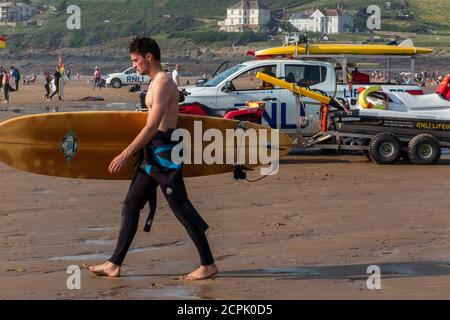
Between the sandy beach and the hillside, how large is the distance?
468ft

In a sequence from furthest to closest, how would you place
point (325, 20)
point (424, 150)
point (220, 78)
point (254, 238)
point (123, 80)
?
point (325, 20) < point (123, 80) < point (220, 78) < point (424, 150) < point (254, 238)

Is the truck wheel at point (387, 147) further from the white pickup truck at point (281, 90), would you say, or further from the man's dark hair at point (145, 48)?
the man's dark hair at point (145, 48)

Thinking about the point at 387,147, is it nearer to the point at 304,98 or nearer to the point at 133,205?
the point at 304,98

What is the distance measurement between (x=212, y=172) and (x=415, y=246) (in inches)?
82.2

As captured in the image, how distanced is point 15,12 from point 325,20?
54.2 m

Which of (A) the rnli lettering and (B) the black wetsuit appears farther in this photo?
(A) the rnli lettering

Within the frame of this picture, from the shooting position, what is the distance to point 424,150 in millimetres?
18234

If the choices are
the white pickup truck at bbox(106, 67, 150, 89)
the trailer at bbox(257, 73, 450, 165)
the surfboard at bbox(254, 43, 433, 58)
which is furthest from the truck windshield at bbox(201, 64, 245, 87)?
the white pickup truck at bbox(106, 67, 150, 89)

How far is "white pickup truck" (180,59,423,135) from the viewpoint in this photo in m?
19.7

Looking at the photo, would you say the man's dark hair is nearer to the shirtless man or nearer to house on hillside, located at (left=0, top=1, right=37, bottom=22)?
the shirtless man

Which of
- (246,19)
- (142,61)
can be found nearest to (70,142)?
(142,61)

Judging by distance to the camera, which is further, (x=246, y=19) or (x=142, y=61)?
(x=246, y=19)

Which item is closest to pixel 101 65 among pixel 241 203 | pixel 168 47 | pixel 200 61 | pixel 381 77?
pixel 200 61
